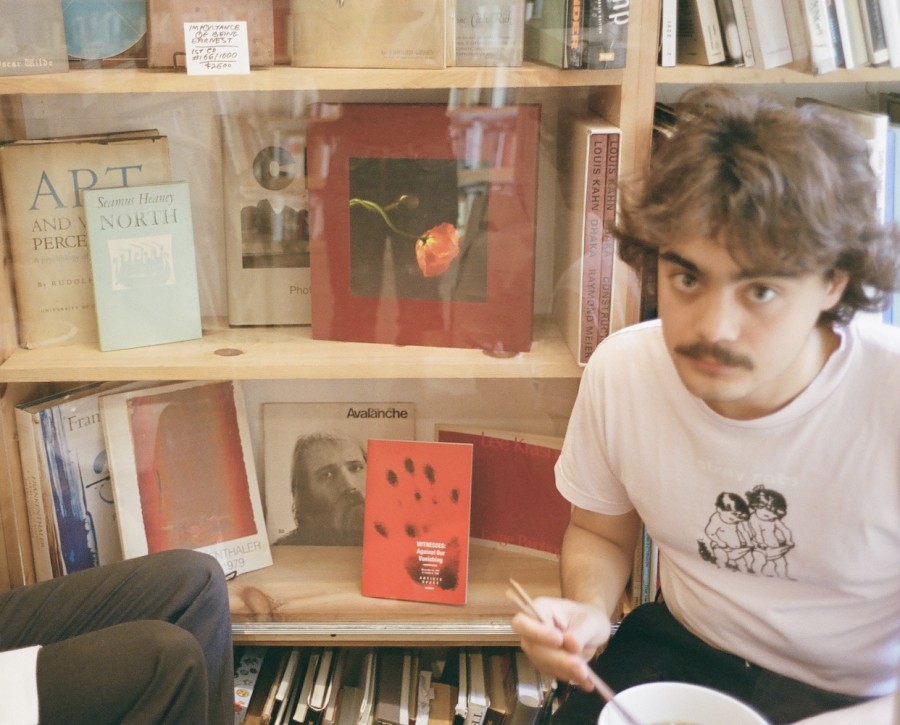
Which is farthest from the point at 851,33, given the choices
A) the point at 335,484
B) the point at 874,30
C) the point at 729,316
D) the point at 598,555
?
the point at 335,484

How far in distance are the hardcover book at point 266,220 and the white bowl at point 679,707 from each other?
83 centimetres

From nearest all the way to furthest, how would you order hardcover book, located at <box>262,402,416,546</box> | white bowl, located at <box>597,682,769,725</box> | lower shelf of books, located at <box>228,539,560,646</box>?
white bowl, located at <box>597,682,769,725</box>
lower shelf of books, located at <box>228,539,560,646</box>
hardcover book, located at <box>262,402,416,546</box>

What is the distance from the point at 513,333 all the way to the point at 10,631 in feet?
2.55

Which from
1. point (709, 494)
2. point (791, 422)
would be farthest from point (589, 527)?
point (791, 422)

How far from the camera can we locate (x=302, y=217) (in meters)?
1.46

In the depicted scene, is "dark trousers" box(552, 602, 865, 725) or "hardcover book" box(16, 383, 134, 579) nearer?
"dark trousers" box(552, 602, 865, 725)

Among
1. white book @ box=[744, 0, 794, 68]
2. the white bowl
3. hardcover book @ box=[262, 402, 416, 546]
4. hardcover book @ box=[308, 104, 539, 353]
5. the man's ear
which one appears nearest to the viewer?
the white bowl

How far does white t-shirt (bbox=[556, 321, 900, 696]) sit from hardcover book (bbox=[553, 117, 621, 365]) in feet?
0.65

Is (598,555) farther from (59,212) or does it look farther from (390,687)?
(59,212)

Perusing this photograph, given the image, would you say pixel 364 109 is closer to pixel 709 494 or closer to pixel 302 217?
pixel 302 217

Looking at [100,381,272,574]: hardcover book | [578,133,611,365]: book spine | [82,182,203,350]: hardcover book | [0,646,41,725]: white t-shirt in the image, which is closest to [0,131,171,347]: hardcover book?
[82,182,203,350]: hardcover book

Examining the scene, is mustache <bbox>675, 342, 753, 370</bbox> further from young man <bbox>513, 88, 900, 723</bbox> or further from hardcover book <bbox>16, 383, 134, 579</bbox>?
hardcover book <bbox>16, 383, 134, 579</bbox>

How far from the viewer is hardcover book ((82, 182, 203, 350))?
140 centimetres

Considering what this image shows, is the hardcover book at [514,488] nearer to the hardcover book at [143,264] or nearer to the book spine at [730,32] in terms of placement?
the hardcover book at [143,264]
